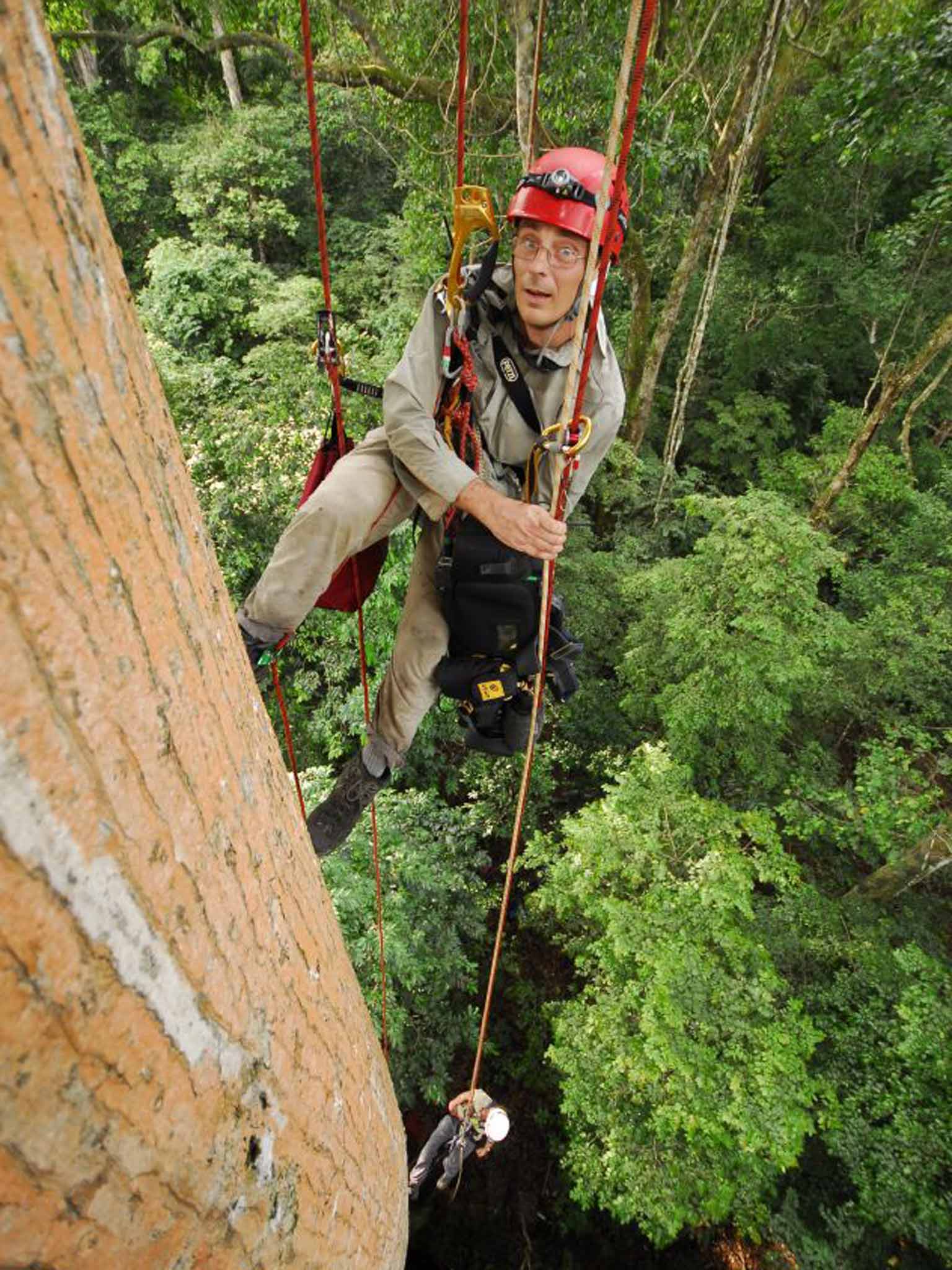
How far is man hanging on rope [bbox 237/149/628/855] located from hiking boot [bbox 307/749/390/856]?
2.79ft

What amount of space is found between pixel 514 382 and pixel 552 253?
1.15 ft

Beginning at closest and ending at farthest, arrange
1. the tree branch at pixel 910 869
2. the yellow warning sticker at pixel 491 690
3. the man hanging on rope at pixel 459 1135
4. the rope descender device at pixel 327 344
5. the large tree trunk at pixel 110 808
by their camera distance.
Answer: the large tree trunk at pixel 110 808
the rope descender device at pixel 327 344
the yellow warning sticker at pixel 491 690
the man hanging on rope at pixel 459 1135
the tree branch at pixel 910 869

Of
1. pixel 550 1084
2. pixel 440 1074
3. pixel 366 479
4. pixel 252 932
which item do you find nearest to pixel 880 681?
pixel 550 1084

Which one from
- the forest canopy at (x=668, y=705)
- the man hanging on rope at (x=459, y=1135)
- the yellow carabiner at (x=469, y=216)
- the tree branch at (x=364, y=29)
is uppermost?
the tree branch at (x=364, y=29)

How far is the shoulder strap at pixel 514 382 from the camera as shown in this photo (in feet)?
6.27

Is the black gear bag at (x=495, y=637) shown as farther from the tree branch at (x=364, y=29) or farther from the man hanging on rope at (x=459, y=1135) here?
the tree branch at (x=364, y=29)

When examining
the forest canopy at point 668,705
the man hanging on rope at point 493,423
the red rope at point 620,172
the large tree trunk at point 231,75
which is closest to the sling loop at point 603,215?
the red rope at point 620,172

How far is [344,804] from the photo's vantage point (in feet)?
8.57

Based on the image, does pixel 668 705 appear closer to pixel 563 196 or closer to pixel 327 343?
pixel 563 196

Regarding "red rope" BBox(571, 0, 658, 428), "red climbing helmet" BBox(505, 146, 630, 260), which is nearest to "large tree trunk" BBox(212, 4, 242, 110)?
"red climbing helmet" BBox(505, 146, 630, 260)

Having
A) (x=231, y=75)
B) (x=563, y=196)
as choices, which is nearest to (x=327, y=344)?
(x=563, y=196)

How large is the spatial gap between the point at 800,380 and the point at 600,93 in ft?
27.8

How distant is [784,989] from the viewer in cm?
449

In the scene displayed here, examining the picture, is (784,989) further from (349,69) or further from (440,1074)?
(349,69)
